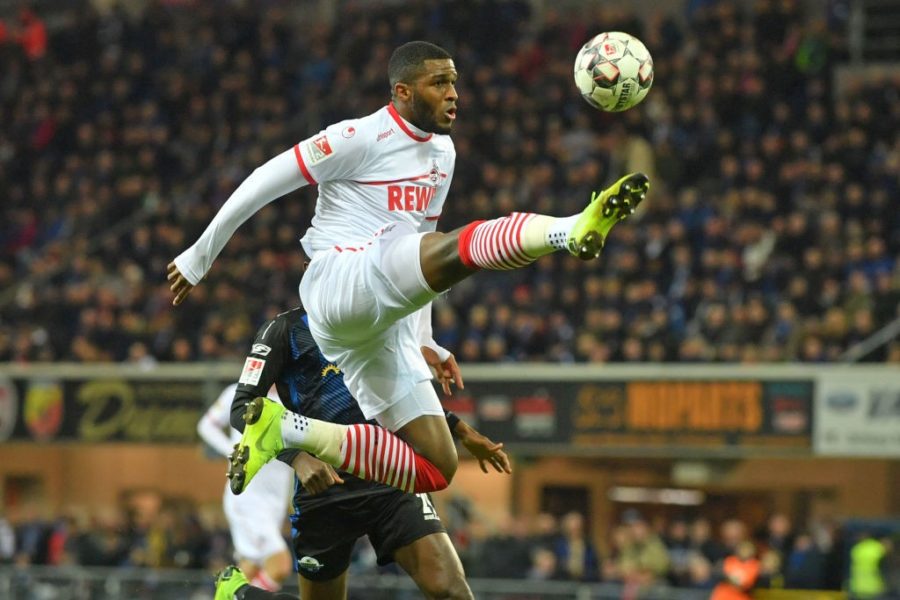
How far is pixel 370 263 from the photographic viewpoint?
6.31m

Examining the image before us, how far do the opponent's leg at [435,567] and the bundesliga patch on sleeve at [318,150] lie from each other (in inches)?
70.3

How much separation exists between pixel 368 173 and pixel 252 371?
1.09 meters

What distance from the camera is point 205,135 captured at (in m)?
22.1

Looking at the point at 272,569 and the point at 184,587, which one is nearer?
the point at 272,569

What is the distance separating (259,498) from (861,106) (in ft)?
32.2

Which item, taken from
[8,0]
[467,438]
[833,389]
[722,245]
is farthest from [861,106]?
[8,0]

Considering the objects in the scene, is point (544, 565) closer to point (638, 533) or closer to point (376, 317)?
point (638, 533)

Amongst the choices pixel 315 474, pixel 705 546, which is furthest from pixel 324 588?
pixel 705 546

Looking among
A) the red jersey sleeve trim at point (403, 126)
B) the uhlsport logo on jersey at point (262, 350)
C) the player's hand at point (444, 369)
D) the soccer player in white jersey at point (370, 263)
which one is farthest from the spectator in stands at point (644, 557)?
the red jersey sleeve trim at point (403, 126)

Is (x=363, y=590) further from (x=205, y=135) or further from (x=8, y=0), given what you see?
(x=8, y=0)

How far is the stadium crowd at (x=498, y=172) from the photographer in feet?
52.9

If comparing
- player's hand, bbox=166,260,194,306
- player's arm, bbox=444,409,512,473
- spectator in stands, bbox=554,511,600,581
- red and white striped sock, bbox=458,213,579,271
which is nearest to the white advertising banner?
spectator in stands, bbox=554,511,600,581

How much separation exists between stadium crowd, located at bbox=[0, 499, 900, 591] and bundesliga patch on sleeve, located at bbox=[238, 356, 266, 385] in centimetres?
623

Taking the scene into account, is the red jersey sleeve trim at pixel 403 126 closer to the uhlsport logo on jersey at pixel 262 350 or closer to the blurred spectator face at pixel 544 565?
the uhlsport logo on jersey at pixel 262 350
